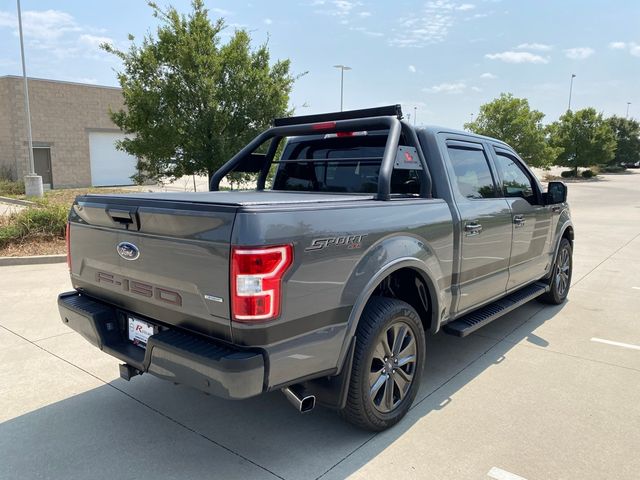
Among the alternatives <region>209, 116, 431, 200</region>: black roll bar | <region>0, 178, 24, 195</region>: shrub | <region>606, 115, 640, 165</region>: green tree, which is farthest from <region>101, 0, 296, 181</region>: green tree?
<region>606, 115, 640, 165</region>: green tree

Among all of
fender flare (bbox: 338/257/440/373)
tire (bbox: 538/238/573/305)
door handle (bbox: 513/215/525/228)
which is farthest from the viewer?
tire (bbox: 538/238/573/305)

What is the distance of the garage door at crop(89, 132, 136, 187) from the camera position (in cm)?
2550

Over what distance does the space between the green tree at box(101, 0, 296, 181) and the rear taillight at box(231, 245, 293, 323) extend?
8459 millimetres

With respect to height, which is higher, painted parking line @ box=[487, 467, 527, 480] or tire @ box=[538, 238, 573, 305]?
tire @ box=[538, 238, 573, 305]

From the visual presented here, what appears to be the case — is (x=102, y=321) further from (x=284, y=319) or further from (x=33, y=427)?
(x=284, y=319)

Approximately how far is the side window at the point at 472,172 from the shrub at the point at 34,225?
7.36 metres

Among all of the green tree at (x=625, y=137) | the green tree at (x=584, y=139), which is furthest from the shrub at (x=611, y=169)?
the green tree at (x=584, y=139)

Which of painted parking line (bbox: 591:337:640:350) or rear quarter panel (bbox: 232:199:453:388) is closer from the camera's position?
rear quarter panel (bbox: 232:199:453:388)

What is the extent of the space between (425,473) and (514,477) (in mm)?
468

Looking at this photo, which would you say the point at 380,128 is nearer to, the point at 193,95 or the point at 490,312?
the point at 490,312

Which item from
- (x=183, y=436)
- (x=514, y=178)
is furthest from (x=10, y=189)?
(x=514, y=178)

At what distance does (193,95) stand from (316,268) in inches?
348

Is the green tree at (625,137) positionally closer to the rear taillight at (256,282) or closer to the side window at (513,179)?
the side window at (513,179)

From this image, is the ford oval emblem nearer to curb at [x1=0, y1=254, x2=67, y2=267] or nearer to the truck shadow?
the truck shadow
